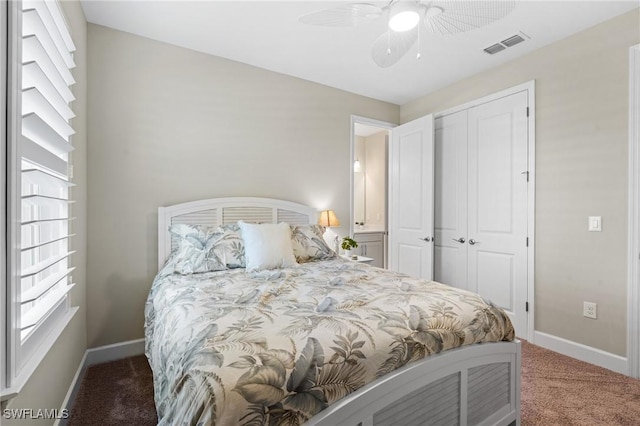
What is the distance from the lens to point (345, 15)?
1907 millimetres

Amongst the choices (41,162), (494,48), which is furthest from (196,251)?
(494,48)

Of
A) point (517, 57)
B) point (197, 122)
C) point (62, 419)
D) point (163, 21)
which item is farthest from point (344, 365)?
point (517, 57)

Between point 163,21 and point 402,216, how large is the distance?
315 centimetres

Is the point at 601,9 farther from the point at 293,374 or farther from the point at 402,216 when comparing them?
the point at 293,374

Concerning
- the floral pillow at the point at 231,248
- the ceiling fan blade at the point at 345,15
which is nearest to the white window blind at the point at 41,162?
the floral pillow at the point at 231,248

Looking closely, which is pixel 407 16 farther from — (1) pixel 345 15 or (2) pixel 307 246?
(2) pixel 307 246

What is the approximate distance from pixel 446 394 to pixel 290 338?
2.67ft

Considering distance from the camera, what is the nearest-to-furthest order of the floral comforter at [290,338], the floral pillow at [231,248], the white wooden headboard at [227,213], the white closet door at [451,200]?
the floral comforter at [290,338]
the floral pillow at [231,248]
the white wooden headboard at [227,213]
the white closet door at [451,200]

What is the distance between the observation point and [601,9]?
235cm

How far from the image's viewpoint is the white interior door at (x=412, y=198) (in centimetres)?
367

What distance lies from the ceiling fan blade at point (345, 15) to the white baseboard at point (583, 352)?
295 cm

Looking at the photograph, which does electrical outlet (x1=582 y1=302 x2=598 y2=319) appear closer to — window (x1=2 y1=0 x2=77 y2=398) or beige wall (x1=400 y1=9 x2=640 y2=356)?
beige wall (x1=400 y1=9 x2=640 y2=356)

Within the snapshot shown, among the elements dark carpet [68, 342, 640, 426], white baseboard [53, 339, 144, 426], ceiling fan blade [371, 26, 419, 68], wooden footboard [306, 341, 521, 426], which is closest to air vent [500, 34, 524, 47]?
ceiling fan blade [371, 26, 419, 68]

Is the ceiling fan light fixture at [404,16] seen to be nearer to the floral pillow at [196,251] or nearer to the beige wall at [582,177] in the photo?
the beige wall at [582,177]
